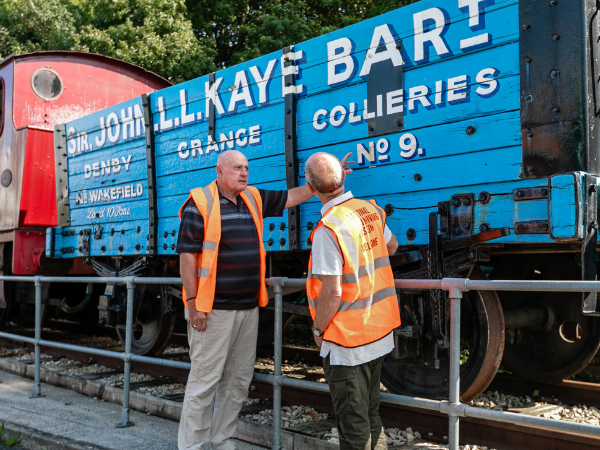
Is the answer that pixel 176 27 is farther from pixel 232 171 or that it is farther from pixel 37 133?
pixel 232 171

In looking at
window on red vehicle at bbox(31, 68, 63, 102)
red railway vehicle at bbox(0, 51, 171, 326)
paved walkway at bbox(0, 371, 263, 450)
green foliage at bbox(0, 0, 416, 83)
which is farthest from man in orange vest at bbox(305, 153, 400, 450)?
green foliage at bbox(0, 0, 416, 83)

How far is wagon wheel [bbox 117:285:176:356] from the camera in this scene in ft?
20.9

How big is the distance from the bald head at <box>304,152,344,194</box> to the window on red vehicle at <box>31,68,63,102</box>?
632cm

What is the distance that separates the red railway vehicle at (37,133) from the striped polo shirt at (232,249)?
386cm

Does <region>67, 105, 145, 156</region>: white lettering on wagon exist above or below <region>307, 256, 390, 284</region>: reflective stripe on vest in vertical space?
above

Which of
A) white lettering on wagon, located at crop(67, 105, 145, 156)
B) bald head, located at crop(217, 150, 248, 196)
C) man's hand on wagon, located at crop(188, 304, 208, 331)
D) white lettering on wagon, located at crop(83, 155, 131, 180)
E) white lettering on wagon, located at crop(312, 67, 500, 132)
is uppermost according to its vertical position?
white lettering on wagon, located at crop(67, 105, 145, 156)

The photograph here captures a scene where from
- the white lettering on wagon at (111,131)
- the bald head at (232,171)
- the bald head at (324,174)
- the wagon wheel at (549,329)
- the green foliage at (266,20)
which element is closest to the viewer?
the bald head at (324,174)

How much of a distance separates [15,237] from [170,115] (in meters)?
3.29

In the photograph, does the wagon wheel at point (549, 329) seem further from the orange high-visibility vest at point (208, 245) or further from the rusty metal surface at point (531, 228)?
the orange high-visibility vest at point (208, 245)

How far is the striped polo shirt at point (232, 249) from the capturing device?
360 cm

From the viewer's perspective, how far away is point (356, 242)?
287 cm

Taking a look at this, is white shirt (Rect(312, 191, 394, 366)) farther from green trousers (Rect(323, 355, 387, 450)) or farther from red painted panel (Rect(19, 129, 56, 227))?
red painted panel (Rect(19, 129, 56, 227))

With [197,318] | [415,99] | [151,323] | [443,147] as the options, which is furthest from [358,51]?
[151,323]

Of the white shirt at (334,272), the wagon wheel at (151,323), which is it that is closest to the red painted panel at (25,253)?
the wagon wheel at (151,323)
